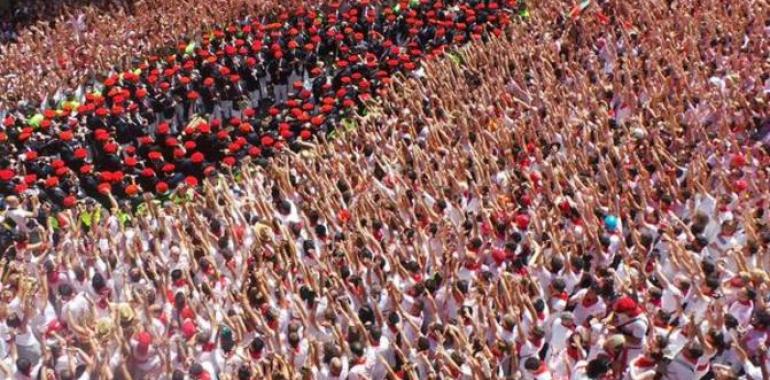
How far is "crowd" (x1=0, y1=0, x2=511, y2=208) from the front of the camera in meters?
10.6

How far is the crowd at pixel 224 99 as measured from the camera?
10.6 metres

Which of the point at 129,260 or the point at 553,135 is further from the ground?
the point at 129,260

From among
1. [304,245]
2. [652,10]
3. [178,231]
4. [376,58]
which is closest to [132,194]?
[178,231]

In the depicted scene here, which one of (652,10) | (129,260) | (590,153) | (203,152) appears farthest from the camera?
(652,10)

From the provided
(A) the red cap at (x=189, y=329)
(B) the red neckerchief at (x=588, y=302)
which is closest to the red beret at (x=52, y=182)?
(A) the red cap at (x=189, y=329)

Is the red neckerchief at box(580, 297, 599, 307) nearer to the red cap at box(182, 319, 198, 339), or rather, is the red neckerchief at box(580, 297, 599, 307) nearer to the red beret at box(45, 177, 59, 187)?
the red cap at box(182, 319, 198, 339)

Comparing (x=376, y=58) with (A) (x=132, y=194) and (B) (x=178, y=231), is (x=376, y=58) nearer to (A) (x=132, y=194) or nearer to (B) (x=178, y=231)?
(A) (x=132, y=194)

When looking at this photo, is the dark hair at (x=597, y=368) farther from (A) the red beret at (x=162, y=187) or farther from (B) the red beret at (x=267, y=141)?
(A) the red beret at (x=162, y=187)

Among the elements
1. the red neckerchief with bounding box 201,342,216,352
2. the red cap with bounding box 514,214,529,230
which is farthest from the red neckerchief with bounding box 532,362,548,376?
the red neckerchief with bounding box 201,342,216,352

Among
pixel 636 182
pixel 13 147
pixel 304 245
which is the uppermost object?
pixel 13 147

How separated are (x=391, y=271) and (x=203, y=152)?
4719mm

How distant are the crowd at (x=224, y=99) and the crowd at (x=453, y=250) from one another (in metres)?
0.41

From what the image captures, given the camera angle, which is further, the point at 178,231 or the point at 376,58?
the point at 376,58

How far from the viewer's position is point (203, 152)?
36.2 feet
